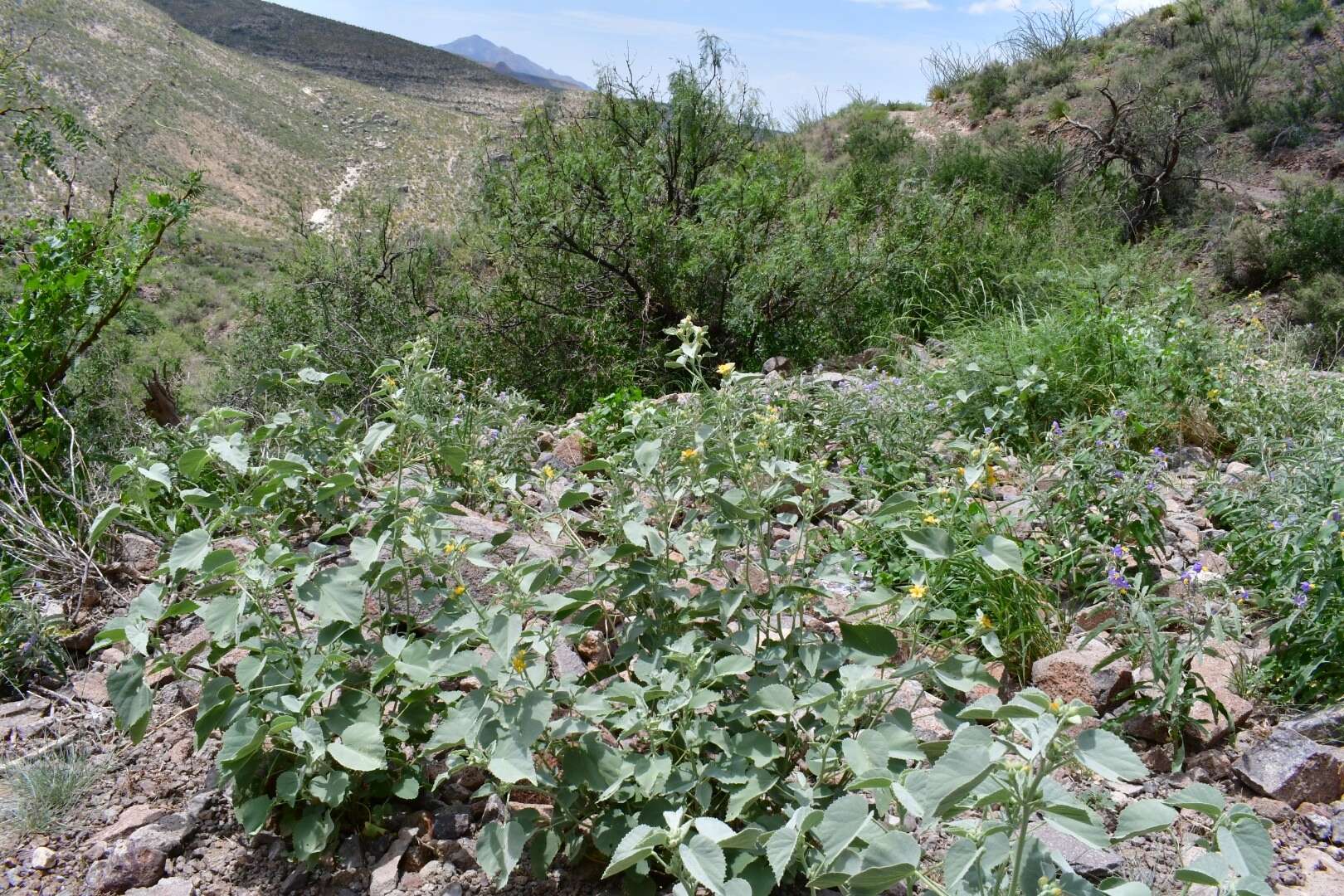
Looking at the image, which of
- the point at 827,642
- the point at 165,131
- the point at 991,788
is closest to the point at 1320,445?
the point at 827,642

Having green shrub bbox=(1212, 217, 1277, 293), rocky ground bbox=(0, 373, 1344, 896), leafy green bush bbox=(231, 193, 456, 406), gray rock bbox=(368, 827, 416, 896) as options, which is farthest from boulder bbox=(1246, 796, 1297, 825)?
green shrub bbox=(1212, 217, 1277, 293)

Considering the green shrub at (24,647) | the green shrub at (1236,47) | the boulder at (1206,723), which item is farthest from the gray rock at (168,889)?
the green shrub at (1236,47)

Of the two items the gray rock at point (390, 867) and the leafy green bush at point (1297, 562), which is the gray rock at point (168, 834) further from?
the leafy green bush at point (1297, 562)

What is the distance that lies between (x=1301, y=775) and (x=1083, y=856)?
24.8 inches

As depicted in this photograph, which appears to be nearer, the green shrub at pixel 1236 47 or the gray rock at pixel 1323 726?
the gray rock at pixel 1323 726

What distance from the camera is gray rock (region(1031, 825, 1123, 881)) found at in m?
1.72

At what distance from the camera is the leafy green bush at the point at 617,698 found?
1392 millimetres

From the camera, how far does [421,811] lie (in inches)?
75.1

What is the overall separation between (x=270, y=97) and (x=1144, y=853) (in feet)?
114

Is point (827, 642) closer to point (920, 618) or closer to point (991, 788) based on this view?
point (920, 618)

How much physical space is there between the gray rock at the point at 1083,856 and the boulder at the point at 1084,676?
19.9 inches

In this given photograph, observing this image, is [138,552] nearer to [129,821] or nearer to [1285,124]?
[129,821]

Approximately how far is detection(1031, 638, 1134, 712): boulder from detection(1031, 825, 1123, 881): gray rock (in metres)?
0.51

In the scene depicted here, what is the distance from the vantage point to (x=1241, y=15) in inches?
535
